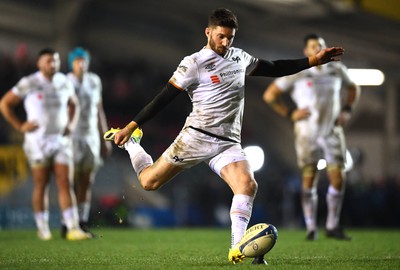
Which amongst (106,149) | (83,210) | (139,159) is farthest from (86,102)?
(139,159)

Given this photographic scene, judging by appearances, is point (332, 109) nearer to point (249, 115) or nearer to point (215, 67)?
point (215, 67)

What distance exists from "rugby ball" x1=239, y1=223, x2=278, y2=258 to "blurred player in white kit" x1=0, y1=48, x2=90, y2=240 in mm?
4822

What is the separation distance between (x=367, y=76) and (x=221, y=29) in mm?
21057

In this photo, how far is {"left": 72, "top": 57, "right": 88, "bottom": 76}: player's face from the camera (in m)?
12.3

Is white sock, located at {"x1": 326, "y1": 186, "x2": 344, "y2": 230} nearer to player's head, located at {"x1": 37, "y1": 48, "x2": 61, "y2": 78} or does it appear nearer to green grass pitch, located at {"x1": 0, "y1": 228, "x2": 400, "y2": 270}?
green grass pitch, located at {"x1": 0, "y1": 228, "x2": 400, "y2": 270}

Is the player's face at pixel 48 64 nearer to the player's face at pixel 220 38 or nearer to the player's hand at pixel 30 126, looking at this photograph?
the player's hand at pixel 30 126

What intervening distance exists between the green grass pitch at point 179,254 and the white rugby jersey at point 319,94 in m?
1.51

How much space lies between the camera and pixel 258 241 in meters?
7.09

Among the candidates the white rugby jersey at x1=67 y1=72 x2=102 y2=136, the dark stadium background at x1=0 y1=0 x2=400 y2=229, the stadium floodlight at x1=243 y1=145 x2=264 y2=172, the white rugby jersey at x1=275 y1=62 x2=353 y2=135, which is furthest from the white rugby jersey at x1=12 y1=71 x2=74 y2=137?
the stadium floodlight at x1=243 y1=145 x2=264 y2=172

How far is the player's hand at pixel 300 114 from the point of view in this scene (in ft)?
38.6

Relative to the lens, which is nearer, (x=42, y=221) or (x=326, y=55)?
(x=326, y=55)

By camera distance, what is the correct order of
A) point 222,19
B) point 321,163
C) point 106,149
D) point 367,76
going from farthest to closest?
point 367,76 → point 106,149 → point 321,163 → point 222,19

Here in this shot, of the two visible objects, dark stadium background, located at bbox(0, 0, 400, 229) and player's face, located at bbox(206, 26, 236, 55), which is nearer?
player's face, located at bbox(206, 26, 236, 55)

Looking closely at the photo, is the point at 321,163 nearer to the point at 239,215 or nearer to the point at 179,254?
the point at 179,254
